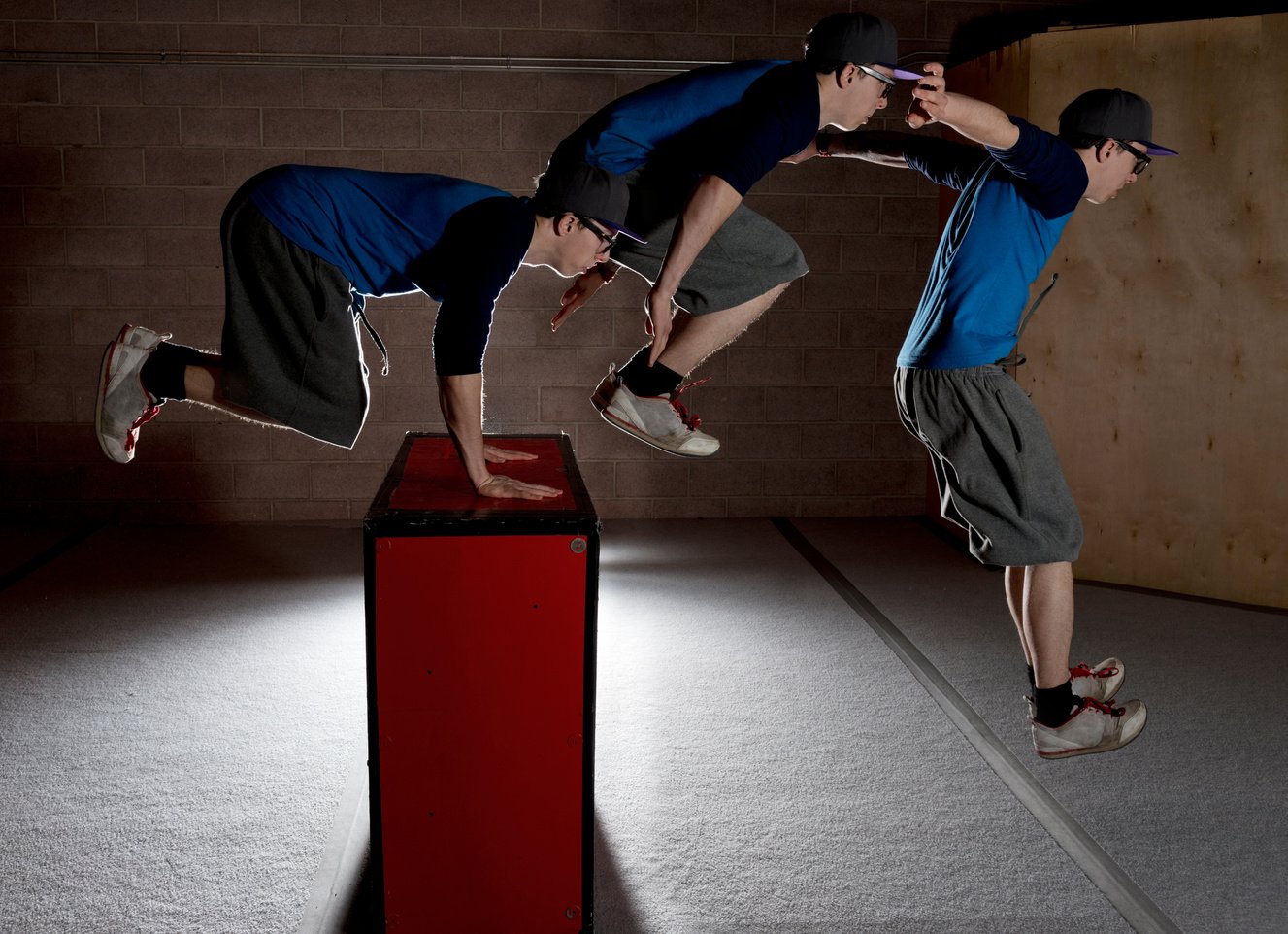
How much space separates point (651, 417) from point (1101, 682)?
4.12 feet

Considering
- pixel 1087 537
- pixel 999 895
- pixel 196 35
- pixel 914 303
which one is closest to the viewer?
pixel 999 895

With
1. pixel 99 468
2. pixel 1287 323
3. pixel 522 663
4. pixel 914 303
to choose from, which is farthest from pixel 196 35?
pixel 1287 323

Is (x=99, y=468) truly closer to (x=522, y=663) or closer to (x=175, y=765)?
(x=175, y=765)

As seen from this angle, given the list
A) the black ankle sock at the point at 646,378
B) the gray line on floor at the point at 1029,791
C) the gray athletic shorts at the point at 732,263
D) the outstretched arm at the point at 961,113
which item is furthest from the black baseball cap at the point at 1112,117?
the gray line on floor at the point at 1029,791

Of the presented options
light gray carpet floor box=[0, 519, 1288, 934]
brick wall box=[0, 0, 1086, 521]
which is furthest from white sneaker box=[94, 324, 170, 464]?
brick wall box=[0, 0, 1086, 521]

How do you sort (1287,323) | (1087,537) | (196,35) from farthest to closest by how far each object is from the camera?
(196,35) < (1087,537) < (1287,323)

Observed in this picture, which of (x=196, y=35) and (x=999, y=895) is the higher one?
(x=196, y=35)

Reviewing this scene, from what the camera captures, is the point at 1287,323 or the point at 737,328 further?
the point at 1287,323

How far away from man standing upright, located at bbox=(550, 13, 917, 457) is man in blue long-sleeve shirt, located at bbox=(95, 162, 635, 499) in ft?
0.57

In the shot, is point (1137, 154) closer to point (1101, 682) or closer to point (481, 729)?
point (1101, 682)

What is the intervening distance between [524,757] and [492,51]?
4179 mm

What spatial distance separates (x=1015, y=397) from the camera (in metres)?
2.41

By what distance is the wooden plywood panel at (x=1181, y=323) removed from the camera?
13.6 feet

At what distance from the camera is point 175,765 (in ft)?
9.48
